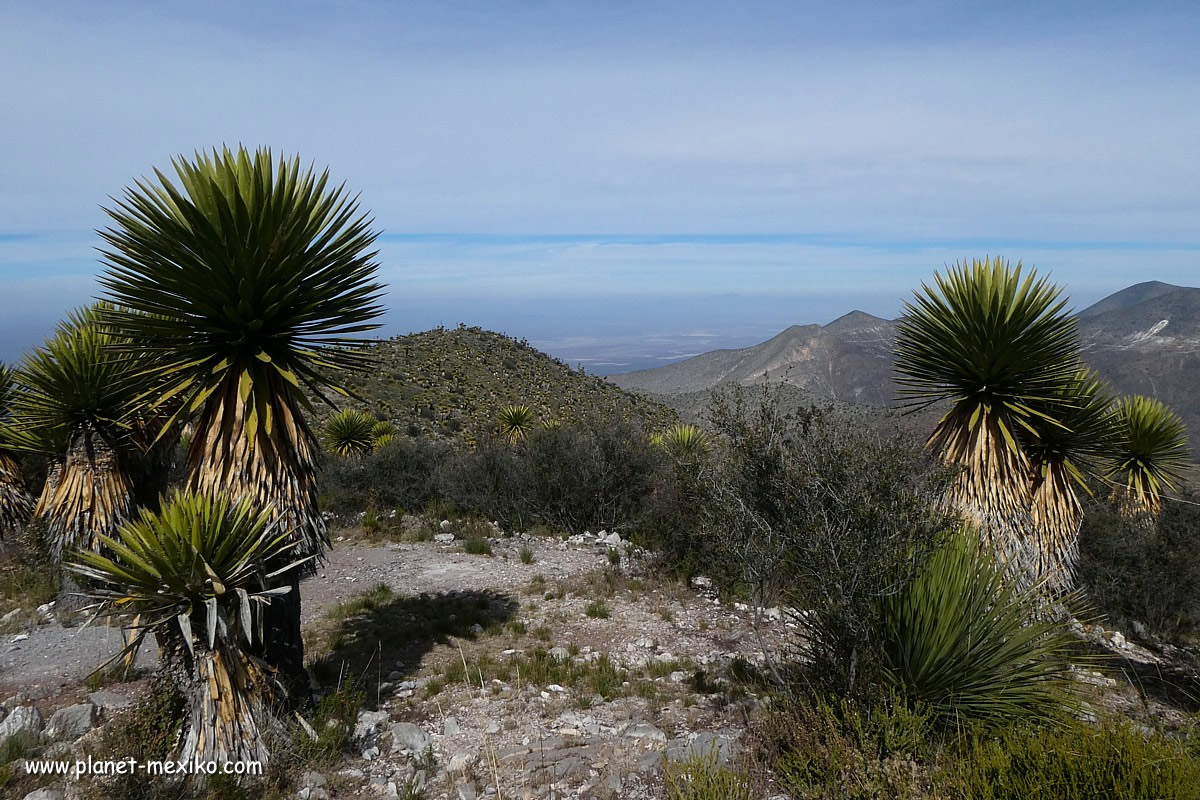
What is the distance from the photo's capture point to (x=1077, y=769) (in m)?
3.63

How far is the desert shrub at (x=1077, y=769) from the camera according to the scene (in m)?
3.38

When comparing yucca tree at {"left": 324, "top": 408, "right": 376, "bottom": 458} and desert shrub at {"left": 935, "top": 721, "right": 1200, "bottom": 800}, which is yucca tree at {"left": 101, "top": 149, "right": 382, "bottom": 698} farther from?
yucca tree at {"left": 324, "top": 408, "right": 376, "bottom": 458}

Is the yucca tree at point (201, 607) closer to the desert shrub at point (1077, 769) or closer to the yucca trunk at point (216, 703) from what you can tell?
the yucca trunk at point (216, 703)

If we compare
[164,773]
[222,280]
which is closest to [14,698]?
[164,773]

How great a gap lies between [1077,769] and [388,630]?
728 centimetres

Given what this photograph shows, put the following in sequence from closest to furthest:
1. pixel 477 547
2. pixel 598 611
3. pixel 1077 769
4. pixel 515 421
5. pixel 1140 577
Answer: pixel 1077 769 → pixel 598 611 → pixel 1140 577 → pixel 477 547 → pixel 515 421

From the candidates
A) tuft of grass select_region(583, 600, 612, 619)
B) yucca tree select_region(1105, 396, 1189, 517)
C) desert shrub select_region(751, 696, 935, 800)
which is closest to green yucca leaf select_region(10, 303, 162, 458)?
tuft of grass select_region(583, 600, 612, 619)

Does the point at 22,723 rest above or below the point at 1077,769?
below

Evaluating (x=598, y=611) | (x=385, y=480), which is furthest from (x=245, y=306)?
(x=385, y=480)

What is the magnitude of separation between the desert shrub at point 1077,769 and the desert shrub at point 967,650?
0.51 metres

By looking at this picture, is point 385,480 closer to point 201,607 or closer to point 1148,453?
point 201,607

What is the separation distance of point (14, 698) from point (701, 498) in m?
7.05

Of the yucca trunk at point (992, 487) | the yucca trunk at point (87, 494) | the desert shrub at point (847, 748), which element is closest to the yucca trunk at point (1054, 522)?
the yucca trunk at point (992, 487)

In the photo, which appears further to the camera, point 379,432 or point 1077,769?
point 379,432
